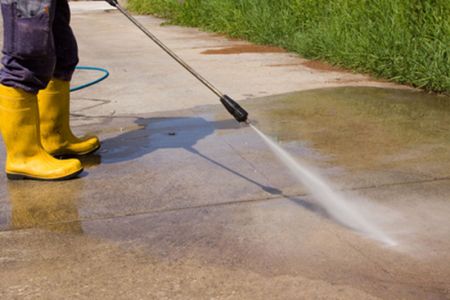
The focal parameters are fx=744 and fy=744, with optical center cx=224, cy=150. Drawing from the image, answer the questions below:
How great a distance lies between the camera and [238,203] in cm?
341

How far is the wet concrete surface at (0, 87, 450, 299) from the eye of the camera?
262 cm

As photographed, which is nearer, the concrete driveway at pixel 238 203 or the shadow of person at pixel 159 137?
the concrete driveway at pixel 238 203

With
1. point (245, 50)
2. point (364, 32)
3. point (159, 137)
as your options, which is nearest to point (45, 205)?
point (159, 137)

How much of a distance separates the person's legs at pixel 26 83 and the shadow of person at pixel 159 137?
46cm

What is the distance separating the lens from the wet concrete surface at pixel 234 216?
Result: 2.62 m

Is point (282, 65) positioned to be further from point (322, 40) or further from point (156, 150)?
point (156, 150)

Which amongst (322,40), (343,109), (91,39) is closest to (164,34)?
(91,39)

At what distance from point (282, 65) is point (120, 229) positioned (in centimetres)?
427

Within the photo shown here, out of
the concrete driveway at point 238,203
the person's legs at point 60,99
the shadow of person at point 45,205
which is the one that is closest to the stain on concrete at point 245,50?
the concrete driveway at point 238,203

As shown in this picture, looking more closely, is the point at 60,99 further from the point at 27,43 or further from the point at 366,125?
the point at 366,125

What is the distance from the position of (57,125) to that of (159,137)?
667mm

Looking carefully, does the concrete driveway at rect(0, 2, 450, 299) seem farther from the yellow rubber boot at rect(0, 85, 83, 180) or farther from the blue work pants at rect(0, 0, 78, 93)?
the blue work pants at rect(0, 0, 78, 93)

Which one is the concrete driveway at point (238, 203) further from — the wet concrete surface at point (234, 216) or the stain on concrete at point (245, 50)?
the stain on concrete at point (245, 50)

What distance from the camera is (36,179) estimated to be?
382 centimetres
